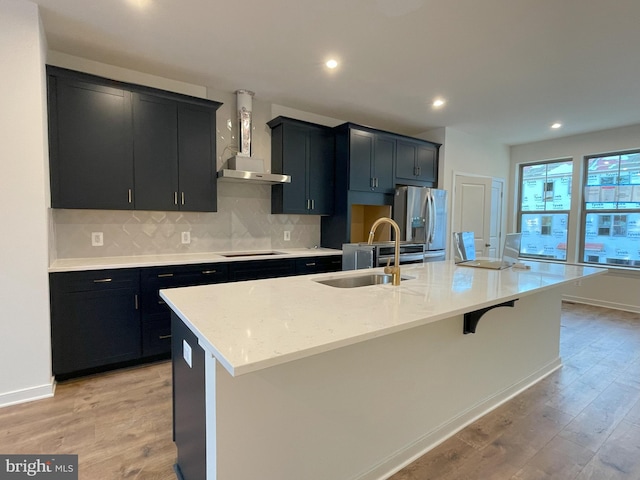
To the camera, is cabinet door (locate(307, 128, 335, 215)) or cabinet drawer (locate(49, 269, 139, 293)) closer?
cabinet drawer (locate(49, 269, 139, 293))

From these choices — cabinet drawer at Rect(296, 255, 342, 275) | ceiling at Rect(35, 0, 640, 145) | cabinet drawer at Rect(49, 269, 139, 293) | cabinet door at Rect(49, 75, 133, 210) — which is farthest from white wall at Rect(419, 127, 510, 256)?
cabinet drawer at Rect(49, 269, 139, 293)

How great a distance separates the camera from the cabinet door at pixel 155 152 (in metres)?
2.90

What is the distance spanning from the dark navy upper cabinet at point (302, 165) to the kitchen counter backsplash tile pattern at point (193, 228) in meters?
0.28

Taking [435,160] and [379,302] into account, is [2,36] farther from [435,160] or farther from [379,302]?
[435,160]

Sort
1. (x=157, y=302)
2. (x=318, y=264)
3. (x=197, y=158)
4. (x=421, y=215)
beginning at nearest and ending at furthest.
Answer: (x=157, y=302)
(x=197, y=158)
(x=318, y=264)
(x=421, y=215)

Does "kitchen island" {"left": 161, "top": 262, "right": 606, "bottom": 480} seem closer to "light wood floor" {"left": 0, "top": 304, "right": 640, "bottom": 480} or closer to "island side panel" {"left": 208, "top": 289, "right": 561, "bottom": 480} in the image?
"island side panel" {"left": 208, "top": 289, "right": 561, "bottom": 480}

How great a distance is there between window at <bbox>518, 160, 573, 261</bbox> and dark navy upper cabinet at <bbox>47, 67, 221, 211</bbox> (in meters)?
5.43

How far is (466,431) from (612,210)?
4.83 meters

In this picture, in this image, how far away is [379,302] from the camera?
1498mm

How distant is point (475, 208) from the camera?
5.25m

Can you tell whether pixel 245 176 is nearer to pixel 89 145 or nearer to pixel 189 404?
pixel 89 145

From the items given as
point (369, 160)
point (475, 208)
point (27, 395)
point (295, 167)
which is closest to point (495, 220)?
point (475, 208)

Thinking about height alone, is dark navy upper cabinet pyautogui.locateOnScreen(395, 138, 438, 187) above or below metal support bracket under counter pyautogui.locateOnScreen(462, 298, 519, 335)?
above

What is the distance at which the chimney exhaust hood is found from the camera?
3377 mm
